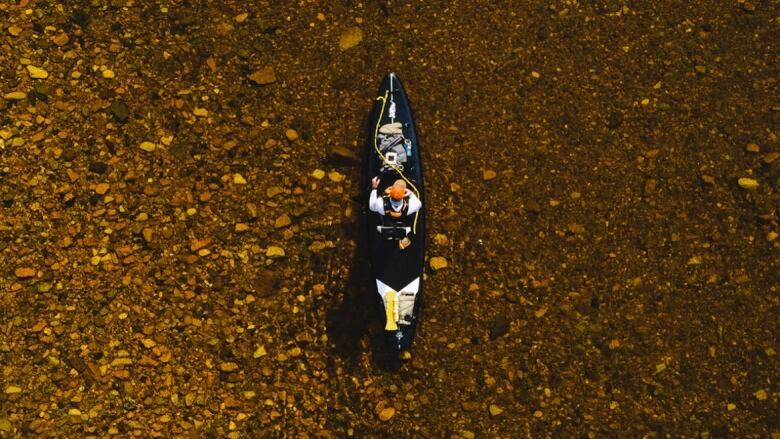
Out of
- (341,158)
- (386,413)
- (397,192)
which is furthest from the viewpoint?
(341,158)

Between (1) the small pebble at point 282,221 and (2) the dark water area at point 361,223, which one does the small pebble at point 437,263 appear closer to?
(2) the dark water area at point 361,223

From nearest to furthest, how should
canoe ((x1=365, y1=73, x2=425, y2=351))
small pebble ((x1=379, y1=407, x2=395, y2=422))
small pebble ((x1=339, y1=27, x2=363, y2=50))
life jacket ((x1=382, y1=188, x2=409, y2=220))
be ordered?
life jacket ((x1=382, y1=188, x2=409, y2=220)) < canoe ((x1=365, y1=73, x2=425, y2=351)) < small pebble ((x1=379, y1=407, x2=395, y2=422)) < small pebble ((x1=339, y1=27, x2=363, y2=50))

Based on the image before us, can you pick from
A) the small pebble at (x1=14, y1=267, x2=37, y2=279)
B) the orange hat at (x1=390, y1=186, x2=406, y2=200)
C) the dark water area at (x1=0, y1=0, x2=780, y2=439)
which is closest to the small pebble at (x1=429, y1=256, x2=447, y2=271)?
Answer: the dark water area at (x1=0, y1=0, x2=780, y2=439)

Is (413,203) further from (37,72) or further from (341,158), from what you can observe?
(37,72)

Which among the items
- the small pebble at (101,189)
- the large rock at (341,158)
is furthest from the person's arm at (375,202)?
the small pebble at (101,189)

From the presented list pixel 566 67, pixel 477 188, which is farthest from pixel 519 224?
pixel 566 67

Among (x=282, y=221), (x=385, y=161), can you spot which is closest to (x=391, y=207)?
(x=385, y=161)

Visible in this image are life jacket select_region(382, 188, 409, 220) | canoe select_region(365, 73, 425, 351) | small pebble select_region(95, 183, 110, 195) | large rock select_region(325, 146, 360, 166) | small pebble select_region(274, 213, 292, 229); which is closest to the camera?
life jacket select_region(382, 188, 409, 220)

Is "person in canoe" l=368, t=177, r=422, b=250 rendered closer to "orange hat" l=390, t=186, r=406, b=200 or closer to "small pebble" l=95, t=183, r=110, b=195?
"orange hat" l=390, t=186, r=406, b=200
